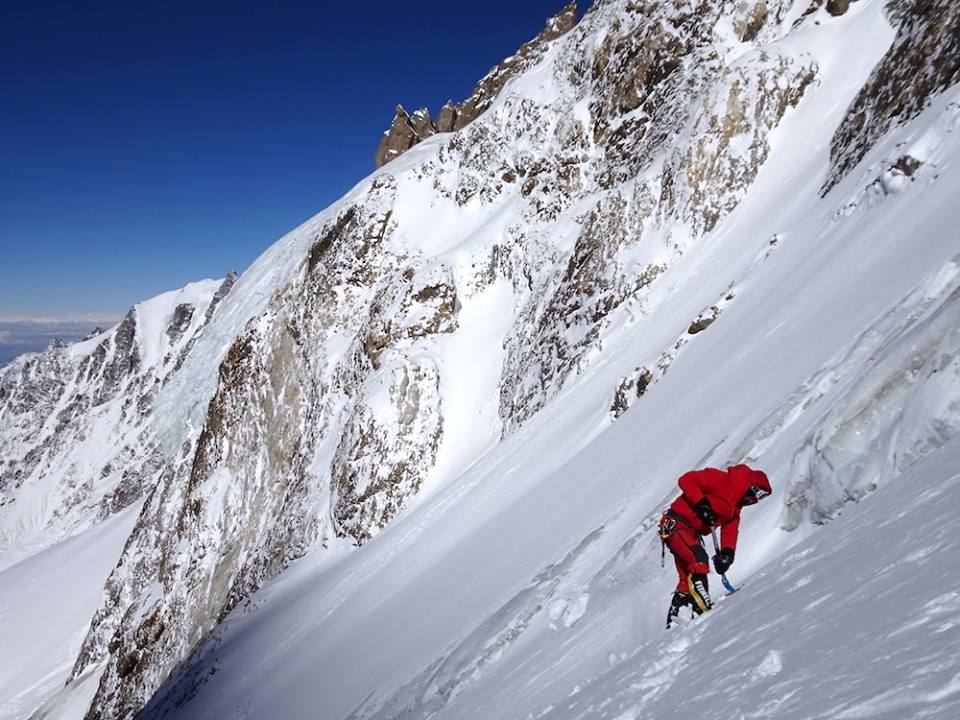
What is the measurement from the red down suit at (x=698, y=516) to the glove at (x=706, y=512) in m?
0.03

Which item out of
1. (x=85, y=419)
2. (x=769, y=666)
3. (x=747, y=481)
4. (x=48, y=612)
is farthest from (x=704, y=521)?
(x=85, y=419)

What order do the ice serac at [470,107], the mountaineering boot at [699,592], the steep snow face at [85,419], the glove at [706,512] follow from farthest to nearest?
the steep snow face at [85,419], the ice serac at [470,107], the glove at [706,512], the mountaineering boot at [699,592]

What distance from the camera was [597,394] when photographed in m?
18.7

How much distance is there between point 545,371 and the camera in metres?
24.0

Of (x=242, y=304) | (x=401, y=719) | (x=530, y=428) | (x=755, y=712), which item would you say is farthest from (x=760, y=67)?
(x=242, y=304)

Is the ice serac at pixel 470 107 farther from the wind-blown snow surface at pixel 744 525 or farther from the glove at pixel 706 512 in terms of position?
the glove at pixel 706 512

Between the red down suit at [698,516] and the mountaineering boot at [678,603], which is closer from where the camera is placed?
the red down suit at [698,516]

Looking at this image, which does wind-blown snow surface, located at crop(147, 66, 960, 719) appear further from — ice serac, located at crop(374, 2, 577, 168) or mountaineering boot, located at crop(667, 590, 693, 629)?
ice serac, located at crop(374, 2, 577, 168)

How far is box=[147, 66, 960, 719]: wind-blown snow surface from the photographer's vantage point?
3.43 meters

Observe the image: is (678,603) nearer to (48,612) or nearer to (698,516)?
(698,516)

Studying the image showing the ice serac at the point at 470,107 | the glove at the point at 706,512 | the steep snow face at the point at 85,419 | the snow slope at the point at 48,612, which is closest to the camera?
the glove at the point at 706,512

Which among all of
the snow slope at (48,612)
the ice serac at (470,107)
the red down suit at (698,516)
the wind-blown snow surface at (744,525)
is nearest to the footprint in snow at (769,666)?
the wind-blown snow surface at (744,525)

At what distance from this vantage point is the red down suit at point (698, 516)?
19.6 ft

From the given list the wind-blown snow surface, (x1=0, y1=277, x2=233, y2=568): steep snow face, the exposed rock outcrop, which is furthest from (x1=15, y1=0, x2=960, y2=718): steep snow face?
(x1=0, y1=277, x2=233, y2=568): steep snow face
